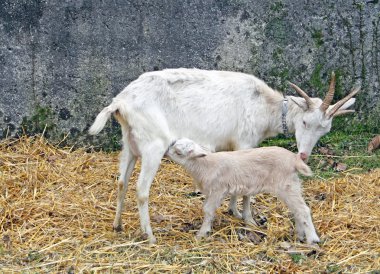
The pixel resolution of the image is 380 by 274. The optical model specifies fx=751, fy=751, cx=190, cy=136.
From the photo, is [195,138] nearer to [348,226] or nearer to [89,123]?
[348,226]

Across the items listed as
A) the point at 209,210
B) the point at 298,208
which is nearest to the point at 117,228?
the point at 209,210

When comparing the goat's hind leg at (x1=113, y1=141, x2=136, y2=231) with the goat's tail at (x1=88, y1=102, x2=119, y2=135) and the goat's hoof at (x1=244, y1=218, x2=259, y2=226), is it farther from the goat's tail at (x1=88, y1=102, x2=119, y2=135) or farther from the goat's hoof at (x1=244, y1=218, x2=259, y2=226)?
the goat's hoof at (x1=244, y1=218, x2=259, y2=226)

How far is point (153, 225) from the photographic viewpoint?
614 cm

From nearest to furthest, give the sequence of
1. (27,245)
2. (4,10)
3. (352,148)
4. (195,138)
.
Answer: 1. (27,245)
2. (195,138)
3. (4,10)
4. (352,148)

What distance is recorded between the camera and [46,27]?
7648 mm

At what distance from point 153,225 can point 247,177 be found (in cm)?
91

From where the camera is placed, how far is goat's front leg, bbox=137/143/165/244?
226 inches

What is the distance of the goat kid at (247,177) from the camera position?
18.9ft

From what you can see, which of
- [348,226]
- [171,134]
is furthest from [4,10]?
[348,226]

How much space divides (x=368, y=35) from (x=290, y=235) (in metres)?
3.52

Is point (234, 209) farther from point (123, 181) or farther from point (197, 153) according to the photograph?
point (123, 181)

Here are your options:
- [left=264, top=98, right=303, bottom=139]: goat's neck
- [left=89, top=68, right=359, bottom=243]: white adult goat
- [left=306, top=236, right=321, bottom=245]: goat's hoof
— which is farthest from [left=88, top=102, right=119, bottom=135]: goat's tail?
[left=306, top=236, right=321, bottom=245]: goat's hoof

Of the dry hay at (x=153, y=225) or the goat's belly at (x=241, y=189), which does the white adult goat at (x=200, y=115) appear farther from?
the goat's belly at (x=241, y=189)

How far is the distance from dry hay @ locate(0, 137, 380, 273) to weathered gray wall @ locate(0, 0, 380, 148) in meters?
0.49
